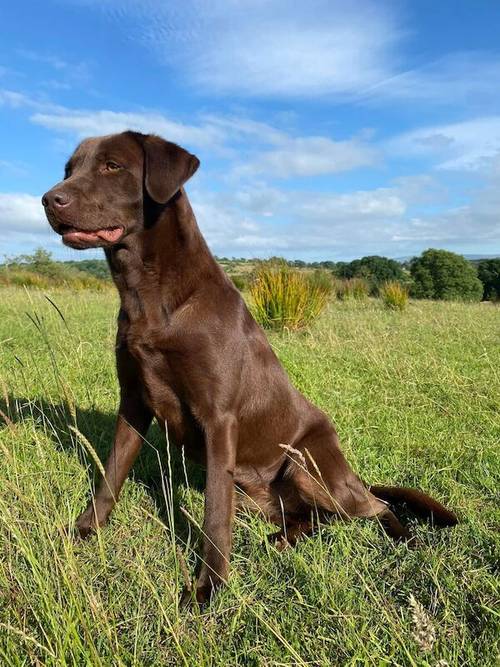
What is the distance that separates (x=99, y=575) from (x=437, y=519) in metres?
1.40

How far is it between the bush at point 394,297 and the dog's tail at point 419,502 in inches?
442

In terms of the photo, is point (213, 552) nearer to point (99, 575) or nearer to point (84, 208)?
point (99, 575)

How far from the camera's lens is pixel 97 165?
228cm

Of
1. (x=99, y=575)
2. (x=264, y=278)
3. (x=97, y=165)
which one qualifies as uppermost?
(x=97, y=165)

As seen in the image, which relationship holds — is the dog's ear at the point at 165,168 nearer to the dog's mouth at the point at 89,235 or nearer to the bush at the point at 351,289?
the dog's mouth at the point at 89,235

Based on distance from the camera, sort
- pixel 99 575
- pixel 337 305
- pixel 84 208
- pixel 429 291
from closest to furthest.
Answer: pixel 99 575
pixel 84 208
pixel 337 305
pixel 429 291

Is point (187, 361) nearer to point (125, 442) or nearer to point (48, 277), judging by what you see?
point (125, 442)

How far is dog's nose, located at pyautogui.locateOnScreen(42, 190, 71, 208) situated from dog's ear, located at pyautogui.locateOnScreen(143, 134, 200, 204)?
0.33m

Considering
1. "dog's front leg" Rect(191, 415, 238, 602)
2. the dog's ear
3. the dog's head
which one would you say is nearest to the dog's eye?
the dog's head

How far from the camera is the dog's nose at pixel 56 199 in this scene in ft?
6.89

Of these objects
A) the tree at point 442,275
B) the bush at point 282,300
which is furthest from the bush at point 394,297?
the tree at point 442,275

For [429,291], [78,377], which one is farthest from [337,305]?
[429,291]

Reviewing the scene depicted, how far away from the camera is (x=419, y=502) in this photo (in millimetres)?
2354

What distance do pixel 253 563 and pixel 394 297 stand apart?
12026 mm
